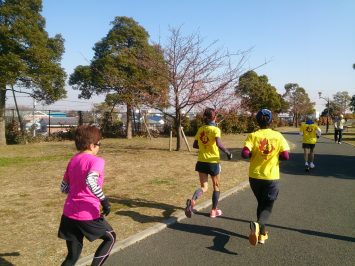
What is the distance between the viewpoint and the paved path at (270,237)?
402 centimetres

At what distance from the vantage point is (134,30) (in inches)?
859

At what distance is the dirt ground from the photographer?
429cm

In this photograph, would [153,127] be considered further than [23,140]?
Yes

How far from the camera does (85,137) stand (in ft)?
10.8

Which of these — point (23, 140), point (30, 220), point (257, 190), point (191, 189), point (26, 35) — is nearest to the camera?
point (257, 190)

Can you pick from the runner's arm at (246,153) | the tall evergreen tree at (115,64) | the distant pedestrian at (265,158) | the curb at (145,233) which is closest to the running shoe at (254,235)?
the distant pedestrian at (265,158)

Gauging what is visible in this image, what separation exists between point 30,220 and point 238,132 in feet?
93.2

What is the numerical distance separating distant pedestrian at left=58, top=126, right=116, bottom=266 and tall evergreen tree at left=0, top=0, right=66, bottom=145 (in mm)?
14626

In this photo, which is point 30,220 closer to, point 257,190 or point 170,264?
point 170,264

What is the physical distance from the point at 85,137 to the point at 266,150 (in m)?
2.22

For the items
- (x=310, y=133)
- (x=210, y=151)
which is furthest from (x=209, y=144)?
(x=310, y=133)

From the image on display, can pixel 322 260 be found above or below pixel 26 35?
below

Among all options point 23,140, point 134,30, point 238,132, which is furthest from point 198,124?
point 23,140

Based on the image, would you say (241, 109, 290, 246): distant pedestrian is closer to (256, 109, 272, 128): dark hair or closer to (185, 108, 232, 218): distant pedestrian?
(256, 109, 272, 128): dark hair
